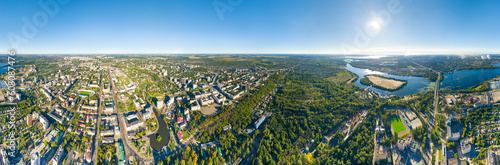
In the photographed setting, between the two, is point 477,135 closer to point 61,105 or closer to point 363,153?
point 363,153

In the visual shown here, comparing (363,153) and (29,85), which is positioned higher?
(29,85)

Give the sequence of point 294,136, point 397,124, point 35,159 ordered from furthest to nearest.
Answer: point 397,124
point 294,136
point 35,159

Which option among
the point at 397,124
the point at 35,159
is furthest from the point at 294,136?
the point at 35,159

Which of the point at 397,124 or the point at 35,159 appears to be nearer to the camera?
the point at 35,159

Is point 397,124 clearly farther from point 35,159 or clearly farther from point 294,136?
point 35,159

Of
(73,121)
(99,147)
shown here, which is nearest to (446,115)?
(99,147)

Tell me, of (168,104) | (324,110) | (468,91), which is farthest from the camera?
(468,91)

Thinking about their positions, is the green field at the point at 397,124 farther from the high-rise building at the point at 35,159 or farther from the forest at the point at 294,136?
the high-rise building at the point at 35,159

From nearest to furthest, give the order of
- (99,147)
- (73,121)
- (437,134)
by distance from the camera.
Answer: (99,147) → (437,134) → (73,121)

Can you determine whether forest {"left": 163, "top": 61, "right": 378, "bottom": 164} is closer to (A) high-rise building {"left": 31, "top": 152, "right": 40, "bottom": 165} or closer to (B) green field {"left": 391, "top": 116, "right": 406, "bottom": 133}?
(B) green field {"left": 391, "top": 116, "right": 406, "bottom": 133}
